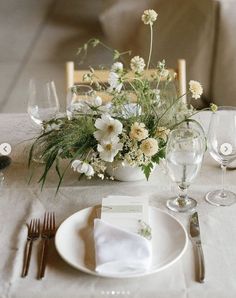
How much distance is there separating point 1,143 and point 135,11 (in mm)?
2362

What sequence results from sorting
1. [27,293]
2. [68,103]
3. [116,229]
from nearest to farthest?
1. [27,293]
2. [116,229]
3. [68,103]

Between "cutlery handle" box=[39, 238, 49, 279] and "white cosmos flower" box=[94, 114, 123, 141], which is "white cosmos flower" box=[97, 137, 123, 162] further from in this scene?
"cutlery handle" box=[39, 238, 49, 279]

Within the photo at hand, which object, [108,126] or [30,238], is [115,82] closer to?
[108,126]

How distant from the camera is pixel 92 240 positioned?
945 mm

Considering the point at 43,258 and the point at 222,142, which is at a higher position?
the point at 222,142

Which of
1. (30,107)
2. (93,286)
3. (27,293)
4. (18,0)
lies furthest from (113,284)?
(18,0)

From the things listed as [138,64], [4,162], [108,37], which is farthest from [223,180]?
[108,37]

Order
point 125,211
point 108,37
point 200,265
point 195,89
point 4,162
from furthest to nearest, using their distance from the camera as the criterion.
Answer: point 108,37
point 4,162
point 195,89
point 125,211
point 200,265

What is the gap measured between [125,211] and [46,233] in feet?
0.53

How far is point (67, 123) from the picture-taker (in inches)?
45.8

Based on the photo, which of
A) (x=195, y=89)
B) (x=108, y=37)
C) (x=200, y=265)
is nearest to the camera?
(x=200, y=265)

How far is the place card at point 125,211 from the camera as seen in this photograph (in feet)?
3.17

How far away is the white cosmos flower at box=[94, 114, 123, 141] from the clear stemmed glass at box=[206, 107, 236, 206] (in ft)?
0.71

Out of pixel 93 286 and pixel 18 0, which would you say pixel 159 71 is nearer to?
pixel 93 286
